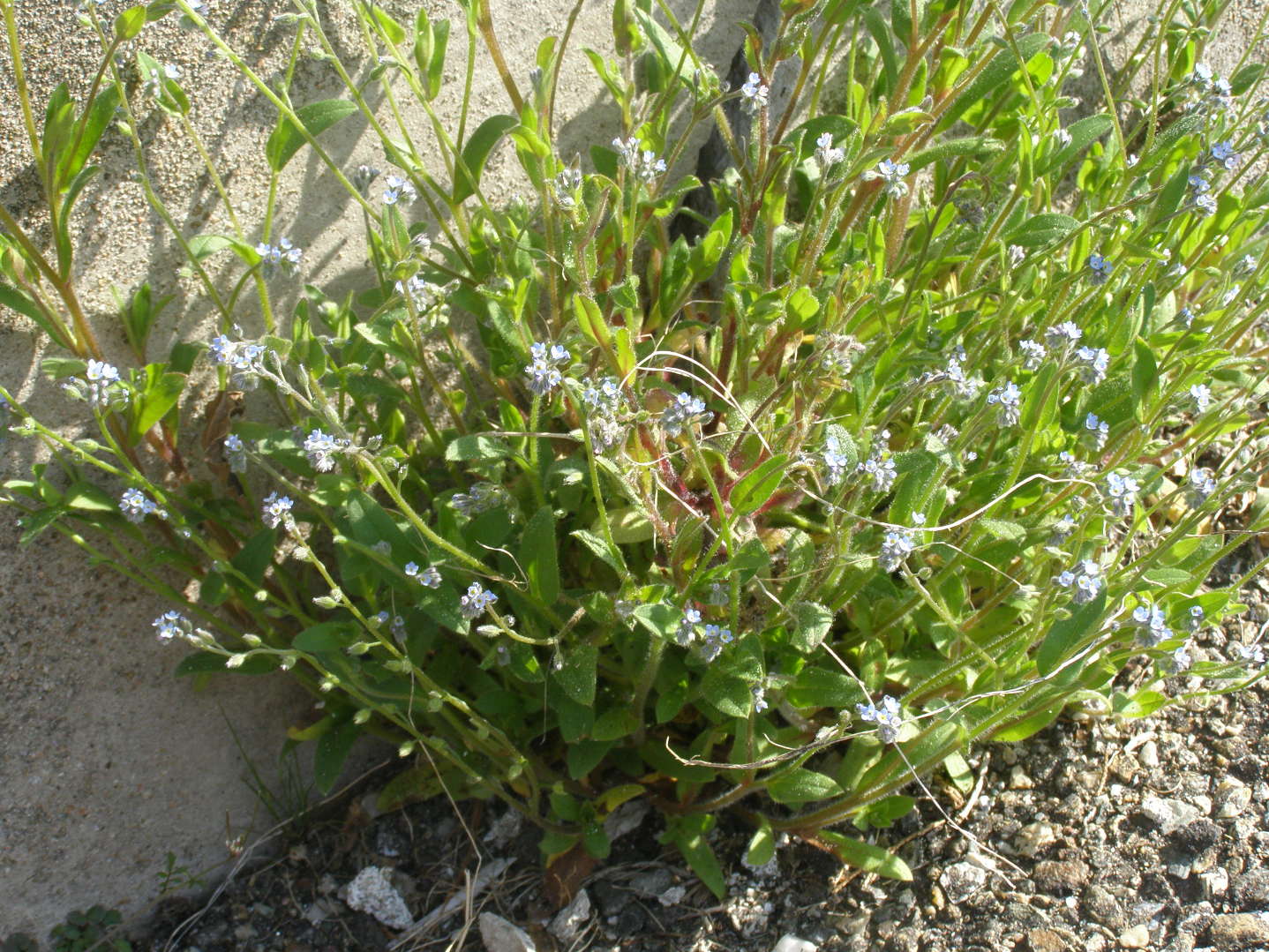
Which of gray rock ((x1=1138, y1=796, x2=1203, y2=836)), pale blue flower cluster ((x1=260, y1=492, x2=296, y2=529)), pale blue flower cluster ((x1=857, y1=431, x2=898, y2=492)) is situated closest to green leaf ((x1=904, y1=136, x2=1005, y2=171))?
pale blue flower cluster ((x1=857, y1=431, x2=898, y2=492))

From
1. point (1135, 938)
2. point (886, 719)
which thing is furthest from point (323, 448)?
point (1135, 938)

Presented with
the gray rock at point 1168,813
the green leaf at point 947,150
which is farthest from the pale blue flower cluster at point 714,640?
the gray rock at point 1168,813

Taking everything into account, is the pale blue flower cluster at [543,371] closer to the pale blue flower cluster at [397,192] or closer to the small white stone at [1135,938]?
the pale blue flower cluster at [397,192]

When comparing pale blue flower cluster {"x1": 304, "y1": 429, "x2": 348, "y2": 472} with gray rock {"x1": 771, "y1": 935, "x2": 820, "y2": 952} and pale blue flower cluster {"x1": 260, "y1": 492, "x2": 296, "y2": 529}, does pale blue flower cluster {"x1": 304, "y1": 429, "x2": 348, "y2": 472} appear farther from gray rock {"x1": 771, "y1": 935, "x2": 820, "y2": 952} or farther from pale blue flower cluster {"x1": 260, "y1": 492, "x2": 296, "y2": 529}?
gray rock {"x1": 771, "y1": 935, "x2": 820, "y2": 952}

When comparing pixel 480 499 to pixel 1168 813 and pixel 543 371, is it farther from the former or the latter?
pixel 1168 813

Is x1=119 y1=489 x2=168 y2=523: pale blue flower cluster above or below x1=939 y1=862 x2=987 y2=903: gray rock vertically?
above
